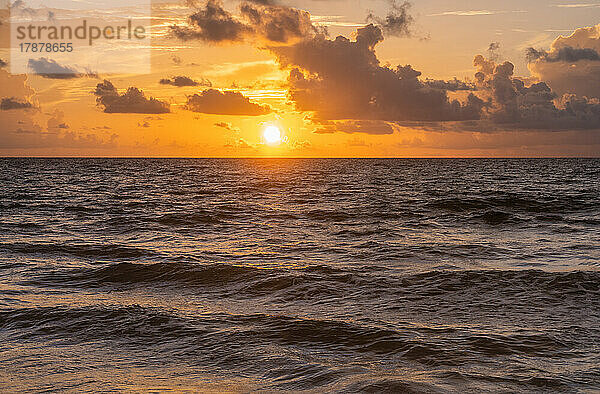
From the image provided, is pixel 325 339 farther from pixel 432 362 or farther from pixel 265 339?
pixel 432 362

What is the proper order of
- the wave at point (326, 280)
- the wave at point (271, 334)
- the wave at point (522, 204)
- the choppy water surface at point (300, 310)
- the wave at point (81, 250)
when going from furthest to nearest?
the wave at point (522, 204), the wave at point (81, 250), the wave at point (326, 280), the wave at point (271, 334), the choppy water surface at point (300, 310)

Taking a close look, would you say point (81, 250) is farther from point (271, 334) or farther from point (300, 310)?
point (271, 334)

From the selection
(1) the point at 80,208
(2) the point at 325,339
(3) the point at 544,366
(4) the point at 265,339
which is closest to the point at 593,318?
(3) the point at 544,366

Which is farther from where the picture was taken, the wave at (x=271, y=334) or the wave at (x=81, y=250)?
the wave at (x=81, y=250)

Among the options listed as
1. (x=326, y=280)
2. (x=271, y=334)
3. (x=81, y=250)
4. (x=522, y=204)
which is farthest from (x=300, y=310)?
(x=522, y=204)

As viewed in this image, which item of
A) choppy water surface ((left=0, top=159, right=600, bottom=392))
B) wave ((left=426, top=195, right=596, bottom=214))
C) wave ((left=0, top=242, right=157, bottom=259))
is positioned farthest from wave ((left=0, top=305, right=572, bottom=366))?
wave ((left=426, top=195, right=596, bottom=214))

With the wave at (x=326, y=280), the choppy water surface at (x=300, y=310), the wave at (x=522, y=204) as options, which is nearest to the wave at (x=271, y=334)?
the choppy water surface at (x=300, y=310)

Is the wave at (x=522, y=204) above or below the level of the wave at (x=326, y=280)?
below

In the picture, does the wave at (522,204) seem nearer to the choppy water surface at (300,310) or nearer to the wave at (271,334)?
the choppy water surface at (300,310)

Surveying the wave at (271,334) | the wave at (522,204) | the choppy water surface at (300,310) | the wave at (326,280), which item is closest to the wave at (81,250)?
the choppy water surface at (300,310)

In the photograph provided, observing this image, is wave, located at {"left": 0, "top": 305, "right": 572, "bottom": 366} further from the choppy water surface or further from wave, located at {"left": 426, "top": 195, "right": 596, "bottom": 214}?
wave, located at {"left": 426, "top": 195, "right": 596, "bottom": 214}

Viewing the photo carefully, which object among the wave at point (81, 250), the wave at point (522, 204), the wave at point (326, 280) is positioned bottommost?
the wave at point (522, 204)

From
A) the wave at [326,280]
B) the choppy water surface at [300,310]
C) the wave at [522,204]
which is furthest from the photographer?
the wave at [522,204]

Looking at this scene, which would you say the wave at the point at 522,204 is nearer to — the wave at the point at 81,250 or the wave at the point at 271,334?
the wave at the point at 81,250
